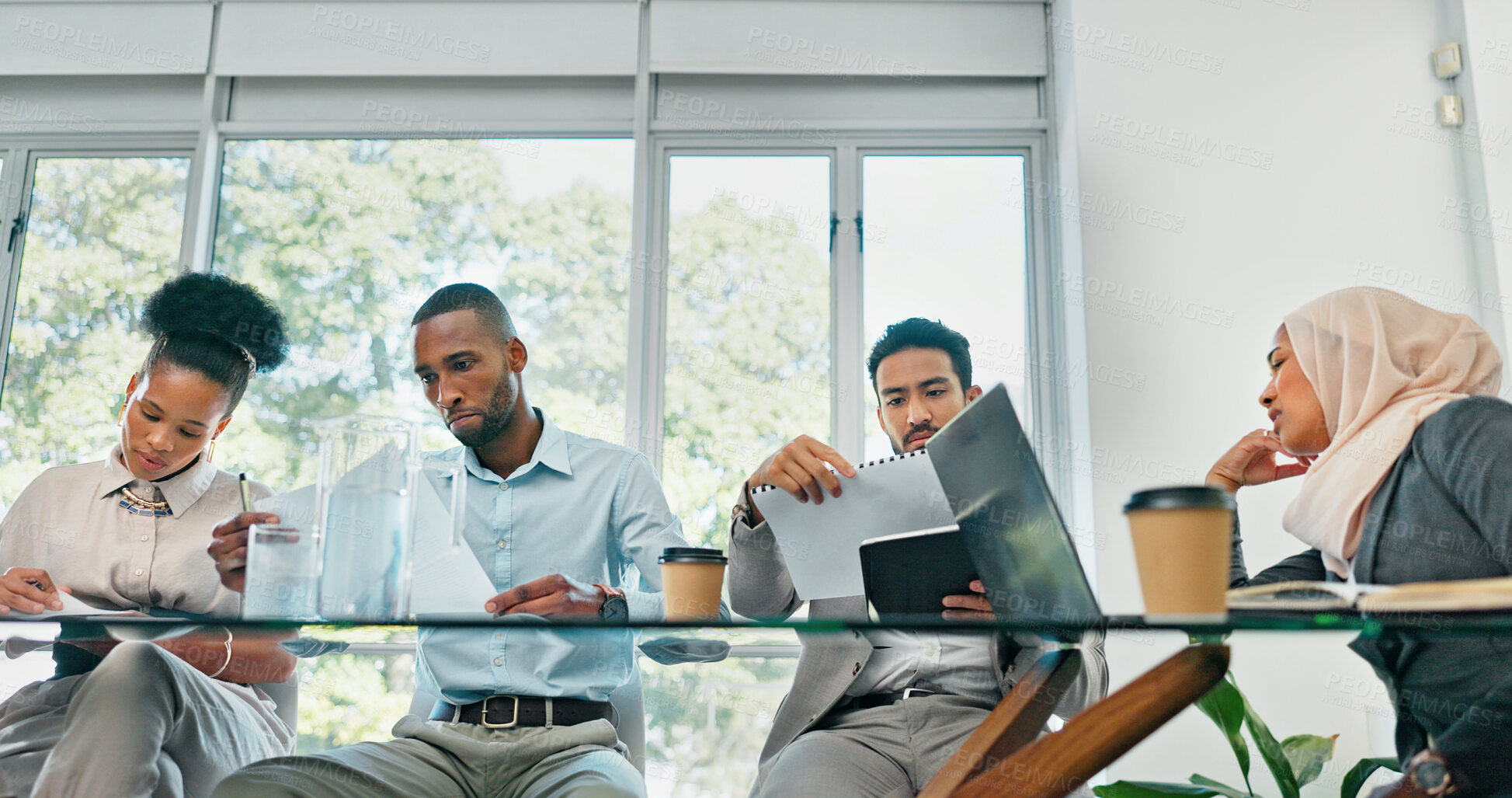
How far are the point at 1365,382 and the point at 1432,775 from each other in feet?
2.09

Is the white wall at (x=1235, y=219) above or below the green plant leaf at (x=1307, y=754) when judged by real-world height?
above

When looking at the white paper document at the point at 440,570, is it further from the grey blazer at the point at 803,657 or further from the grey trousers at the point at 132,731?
the grey blazer at the point at 803,657

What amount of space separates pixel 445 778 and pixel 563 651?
26cm

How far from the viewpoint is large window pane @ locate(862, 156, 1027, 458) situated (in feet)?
10.4

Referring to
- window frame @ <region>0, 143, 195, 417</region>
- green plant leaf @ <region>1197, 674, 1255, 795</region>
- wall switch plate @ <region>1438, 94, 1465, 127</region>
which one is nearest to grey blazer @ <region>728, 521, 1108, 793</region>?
green plant leaf @ <region>1197, 674, 1255, 795</region>

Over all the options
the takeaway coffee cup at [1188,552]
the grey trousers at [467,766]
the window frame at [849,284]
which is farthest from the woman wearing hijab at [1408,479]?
the window frame at [849,284]

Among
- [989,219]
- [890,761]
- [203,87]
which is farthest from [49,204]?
[890,761]

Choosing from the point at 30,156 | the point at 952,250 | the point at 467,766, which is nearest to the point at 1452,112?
the point at 952,250

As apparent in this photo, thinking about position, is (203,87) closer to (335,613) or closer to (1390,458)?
(335,613)

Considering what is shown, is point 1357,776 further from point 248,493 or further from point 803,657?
point 248,493

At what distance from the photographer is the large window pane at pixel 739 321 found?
3.09 m

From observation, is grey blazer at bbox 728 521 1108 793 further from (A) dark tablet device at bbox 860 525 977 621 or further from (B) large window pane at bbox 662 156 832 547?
(B) large window pane at bbox 662 156 832 547

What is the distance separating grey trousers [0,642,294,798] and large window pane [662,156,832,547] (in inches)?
62.7

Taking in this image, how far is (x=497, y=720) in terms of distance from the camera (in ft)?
5.50
